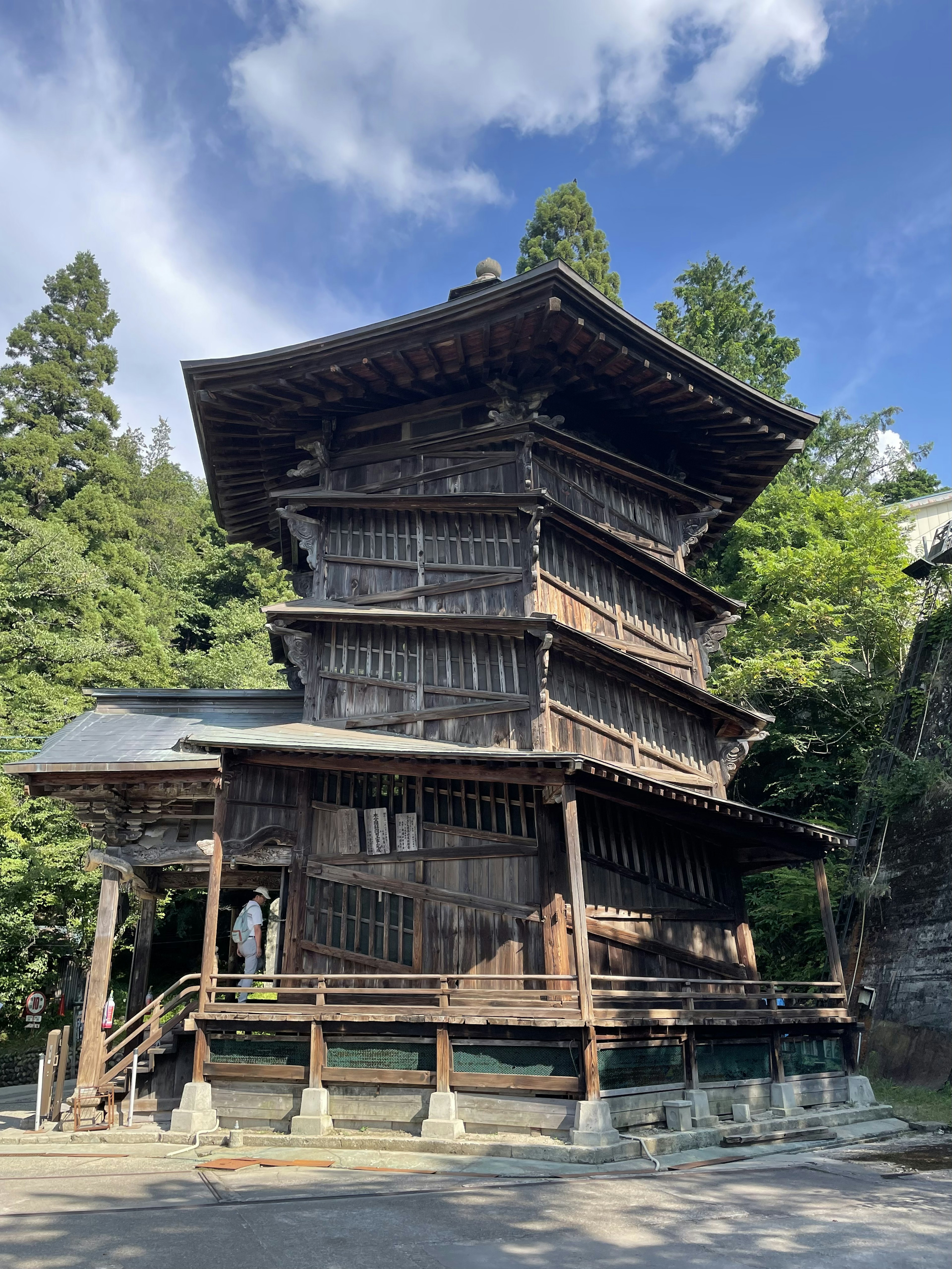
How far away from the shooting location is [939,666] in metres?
19.6

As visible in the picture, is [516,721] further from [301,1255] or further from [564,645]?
[301,1255]

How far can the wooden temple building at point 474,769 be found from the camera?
34.4ft

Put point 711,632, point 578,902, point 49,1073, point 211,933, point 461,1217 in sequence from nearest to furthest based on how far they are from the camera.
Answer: point 461,1217, point 578,902, point 211,933, point 49,1073, point 711,632

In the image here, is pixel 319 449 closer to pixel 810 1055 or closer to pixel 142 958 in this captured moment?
pixel 142 958

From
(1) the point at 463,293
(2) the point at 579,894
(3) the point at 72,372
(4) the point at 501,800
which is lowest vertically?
(2) the point at 579,894

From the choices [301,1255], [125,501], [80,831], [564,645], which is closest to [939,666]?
[564,645]

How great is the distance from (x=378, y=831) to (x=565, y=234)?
97.4 ft

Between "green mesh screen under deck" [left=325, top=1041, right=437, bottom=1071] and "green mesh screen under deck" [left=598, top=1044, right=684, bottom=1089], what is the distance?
200 centimetres

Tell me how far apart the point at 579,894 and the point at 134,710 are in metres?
8.64

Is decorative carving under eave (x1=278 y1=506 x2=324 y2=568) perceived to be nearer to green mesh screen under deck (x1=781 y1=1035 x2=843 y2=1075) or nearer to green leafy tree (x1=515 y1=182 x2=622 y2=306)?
green mesh screen under deck (x1=781 y1=1035 x2=843 y2=1075)

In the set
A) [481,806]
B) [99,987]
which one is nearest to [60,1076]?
[99,987]

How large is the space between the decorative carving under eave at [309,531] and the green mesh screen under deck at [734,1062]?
9.97 m

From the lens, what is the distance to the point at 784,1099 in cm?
1186

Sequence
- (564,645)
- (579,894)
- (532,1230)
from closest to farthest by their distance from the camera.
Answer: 1. (532,1230)
2. (579,894)
3. (564,645)
